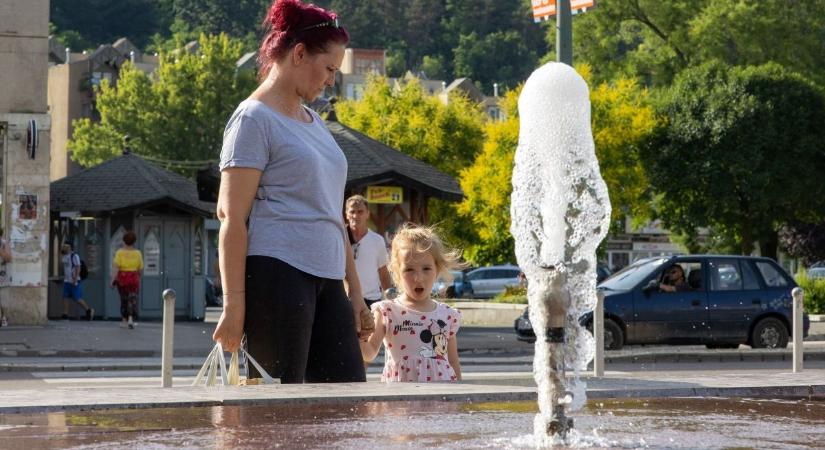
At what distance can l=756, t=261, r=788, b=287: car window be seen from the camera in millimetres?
24219

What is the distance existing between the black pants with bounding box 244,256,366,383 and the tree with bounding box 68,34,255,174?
67.5 m

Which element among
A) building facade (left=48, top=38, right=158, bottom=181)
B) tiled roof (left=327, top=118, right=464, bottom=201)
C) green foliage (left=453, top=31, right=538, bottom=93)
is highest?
green foliage (left=453, top=31, right=538, bottom=93)

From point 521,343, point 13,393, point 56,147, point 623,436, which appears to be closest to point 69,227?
point 521,343

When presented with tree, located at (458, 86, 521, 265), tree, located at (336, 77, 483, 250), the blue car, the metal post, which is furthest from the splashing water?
tree, located at (336, 77, 483, 250)

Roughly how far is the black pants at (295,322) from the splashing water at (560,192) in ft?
2.50

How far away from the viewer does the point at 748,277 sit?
24000 mm

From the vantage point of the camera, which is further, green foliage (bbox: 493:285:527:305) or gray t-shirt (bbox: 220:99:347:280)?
green foliage (bbox: 493:285:527:305)

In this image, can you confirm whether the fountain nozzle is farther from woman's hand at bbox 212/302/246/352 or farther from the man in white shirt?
the man in white shirt

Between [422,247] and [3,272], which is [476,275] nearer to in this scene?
[3,272]

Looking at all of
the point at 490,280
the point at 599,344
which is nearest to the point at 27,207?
the point at 599,344

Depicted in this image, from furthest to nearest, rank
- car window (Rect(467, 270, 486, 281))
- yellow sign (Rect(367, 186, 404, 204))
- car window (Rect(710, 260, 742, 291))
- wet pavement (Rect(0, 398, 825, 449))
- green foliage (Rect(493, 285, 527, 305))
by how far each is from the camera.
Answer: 1. car window (Rect(467, 270, 486, 281))
2. green foliage (Rect(493, 285, 527, 305))
3. yellow sign (Rect(367, 186, 404, 204))
4. car window (Rect(710, 260, 742, 291))
5. wet pavement (Rect(0, 398, 825, 449))

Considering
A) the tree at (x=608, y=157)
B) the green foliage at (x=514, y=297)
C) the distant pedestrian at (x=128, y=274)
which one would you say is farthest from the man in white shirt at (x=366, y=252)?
the tree at (x=608, y=157)

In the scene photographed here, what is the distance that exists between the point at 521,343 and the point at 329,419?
20648mm

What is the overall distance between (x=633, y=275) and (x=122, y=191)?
12733mm
